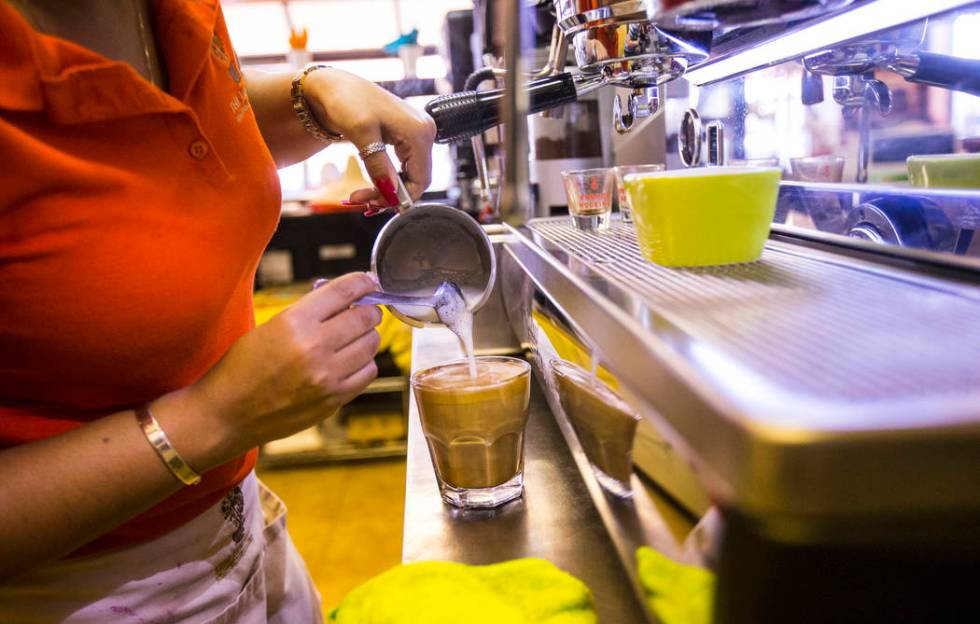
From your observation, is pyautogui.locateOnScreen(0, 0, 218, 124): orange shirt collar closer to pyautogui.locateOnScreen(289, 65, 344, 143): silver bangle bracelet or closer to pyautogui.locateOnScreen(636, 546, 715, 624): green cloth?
pyautogui.locateOnScreen(289, 65, 344, 143): silver bangle bracelet

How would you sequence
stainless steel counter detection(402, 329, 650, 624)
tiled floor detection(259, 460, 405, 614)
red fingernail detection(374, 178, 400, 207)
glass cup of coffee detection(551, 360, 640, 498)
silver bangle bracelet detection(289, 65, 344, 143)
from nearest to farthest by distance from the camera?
glass cup of coffee detection(551, 360, 640, 498)
stainless steel counter detection(402, 329, 650, 624)
red fingernail detection(374, 178, 400, 207)
silver bangle bracelet detection(289, 65, 344, 143)
tiled floor detection(259, 460, 405, 614)

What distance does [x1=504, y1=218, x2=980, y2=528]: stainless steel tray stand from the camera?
0.92 feet

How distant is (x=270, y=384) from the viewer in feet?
1.96

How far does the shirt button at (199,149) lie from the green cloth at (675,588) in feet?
1.76

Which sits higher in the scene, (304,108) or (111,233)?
(304,108)

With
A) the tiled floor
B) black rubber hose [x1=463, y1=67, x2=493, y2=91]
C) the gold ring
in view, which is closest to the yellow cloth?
the tiled floor

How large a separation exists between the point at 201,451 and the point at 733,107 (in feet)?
2.57

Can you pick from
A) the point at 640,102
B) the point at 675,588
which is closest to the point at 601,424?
the point at 675,588

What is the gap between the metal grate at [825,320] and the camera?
0.34 m

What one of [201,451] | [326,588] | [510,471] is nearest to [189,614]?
[201,451]

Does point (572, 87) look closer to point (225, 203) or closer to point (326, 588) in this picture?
point (225, 203)

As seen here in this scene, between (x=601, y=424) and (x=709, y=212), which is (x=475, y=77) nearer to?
(x=709, y=212)

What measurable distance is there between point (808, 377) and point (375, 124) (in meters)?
0.66

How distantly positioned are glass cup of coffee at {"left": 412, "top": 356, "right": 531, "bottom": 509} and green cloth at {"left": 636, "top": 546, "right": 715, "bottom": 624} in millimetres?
221
